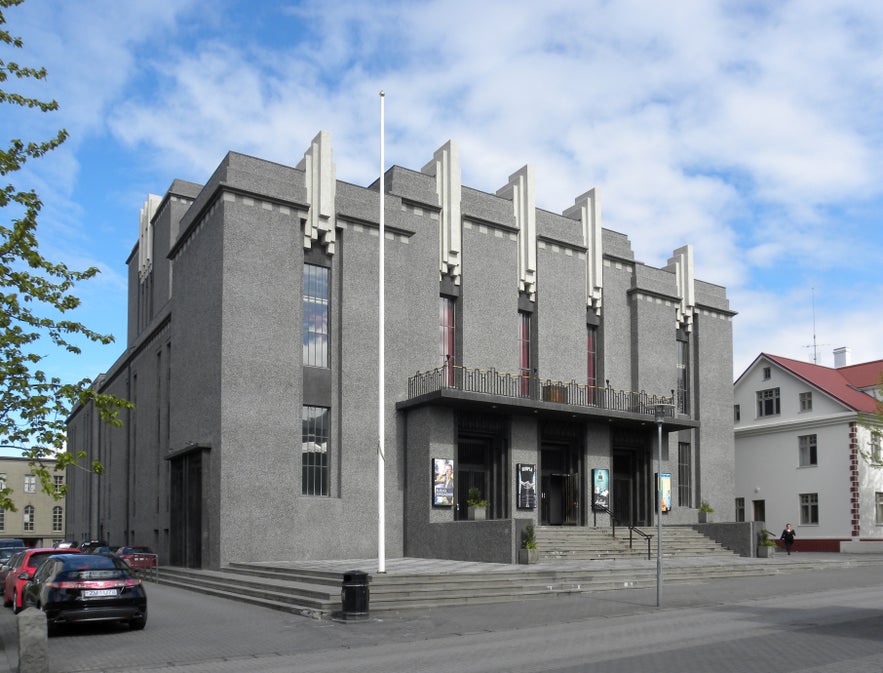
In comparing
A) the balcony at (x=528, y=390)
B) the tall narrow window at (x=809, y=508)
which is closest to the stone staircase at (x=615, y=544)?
the balcony at (x=528, y=390)

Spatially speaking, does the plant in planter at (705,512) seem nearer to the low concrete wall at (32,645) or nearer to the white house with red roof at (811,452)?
the white house with red roof at (811,452)

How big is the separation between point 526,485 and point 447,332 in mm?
6317

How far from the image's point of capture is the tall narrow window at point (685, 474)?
40106 millimetres

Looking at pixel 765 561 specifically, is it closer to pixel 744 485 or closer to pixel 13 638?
pixel 744 485

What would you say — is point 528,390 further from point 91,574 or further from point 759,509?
point 91,574

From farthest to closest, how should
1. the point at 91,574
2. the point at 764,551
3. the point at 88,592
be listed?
the point at 764,551 → the point at 91,574 → the point at 88,592

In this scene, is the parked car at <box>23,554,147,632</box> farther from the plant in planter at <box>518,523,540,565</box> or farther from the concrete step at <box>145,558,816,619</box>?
the plant in planter at <box>518,523,540,565</box>

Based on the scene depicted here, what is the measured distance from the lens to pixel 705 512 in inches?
1526

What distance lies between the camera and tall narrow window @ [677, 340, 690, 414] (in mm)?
41219

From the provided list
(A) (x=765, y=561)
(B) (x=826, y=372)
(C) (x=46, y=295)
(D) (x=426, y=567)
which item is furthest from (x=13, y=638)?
(B) (x=826, y=372)

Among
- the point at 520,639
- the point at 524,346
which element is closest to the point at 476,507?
the point at 524,346

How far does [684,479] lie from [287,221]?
2114 centimetres

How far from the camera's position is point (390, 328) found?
3219cm

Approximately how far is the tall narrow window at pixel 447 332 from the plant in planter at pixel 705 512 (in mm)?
12979
